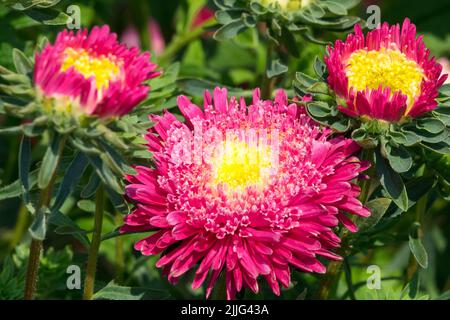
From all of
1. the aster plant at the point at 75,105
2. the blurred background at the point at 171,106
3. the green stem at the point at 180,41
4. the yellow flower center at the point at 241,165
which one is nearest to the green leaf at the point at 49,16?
the blurred background at the point at 171,106

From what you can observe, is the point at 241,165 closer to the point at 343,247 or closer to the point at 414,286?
the point at 343,247

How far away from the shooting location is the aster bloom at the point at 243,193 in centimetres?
119

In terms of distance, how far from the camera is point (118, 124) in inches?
44.1

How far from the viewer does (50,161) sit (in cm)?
110

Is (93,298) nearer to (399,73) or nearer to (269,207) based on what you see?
(269,207)

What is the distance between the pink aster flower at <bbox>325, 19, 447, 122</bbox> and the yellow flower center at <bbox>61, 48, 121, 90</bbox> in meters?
0.30

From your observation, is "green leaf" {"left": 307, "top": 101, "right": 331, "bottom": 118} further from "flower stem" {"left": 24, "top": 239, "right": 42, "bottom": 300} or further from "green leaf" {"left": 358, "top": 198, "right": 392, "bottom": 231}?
"flower stem" {"left": 24, "top": 239, "right": 42, "bottom": 300}

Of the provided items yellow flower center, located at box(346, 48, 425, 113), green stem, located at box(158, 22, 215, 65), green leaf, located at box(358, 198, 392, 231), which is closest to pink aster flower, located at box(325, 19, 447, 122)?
yellow flower center, located at box(346, 48, 425, 113)

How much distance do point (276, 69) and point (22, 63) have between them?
0.50 metres

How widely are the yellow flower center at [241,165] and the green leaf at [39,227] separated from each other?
0.81ft

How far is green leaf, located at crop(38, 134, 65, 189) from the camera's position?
1.09 meters

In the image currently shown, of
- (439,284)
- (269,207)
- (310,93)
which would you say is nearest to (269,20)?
(310,93)

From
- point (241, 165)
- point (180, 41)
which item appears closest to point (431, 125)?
point (241, 165)

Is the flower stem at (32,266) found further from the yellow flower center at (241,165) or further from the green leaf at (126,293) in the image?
the yellow flower center at (241,165)
